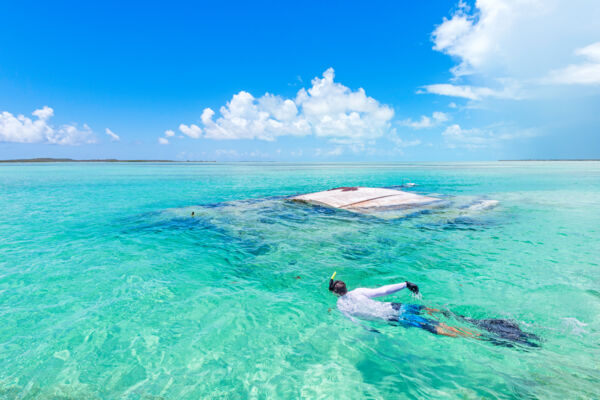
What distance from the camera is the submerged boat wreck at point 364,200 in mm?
19328

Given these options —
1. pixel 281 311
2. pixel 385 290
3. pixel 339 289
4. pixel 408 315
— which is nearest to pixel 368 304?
pixel 385 290

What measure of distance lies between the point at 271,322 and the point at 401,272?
4.91 metres

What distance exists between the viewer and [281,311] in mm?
7020

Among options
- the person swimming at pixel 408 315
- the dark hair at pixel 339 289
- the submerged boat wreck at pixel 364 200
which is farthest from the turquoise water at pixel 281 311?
the submerged boat wreck at pixel 364 200

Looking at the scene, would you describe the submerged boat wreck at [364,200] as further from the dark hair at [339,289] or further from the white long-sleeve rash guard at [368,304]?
the white long-sleeve rash guard at [368,304]

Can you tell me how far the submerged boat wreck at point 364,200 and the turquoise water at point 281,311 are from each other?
189 inches

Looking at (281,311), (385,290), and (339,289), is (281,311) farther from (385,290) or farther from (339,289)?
(385,290)

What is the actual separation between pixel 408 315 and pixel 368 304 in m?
0.93

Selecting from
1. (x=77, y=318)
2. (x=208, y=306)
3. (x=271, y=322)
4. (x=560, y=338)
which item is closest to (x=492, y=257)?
(x=560, y=338)

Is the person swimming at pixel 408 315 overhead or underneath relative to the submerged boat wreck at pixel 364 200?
underneath

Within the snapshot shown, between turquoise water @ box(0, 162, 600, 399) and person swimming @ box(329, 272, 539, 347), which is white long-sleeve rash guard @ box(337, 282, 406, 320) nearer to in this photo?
person swimming @ box(329, 272, 539, 347)

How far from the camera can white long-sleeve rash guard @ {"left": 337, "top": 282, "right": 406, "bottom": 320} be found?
21.5ft

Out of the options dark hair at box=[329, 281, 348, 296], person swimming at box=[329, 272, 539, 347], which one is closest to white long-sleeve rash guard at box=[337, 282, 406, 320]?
person swimming at box=[329, 272, 539, 347]

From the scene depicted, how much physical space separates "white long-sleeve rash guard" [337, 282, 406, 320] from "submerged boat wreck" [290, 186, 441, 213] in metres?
12.0
